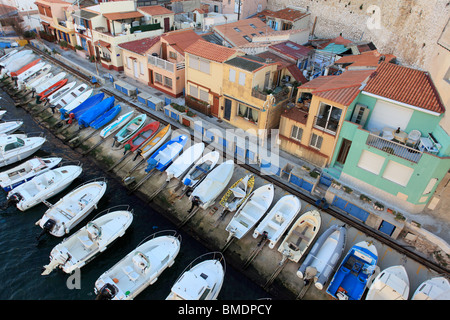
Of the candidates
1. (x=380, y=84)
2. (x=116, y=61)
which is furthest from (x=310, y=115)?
(x=116, y=61)

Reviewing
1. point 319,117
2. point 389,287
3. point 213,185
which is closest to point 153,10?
point 319,117

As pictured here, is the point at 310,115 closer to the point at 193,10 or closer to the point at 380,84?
the point at 380,84

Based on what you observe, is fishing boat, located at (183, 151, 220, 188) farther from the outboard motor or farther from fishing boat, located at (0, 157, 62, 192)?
fishing boat, located at (0, 157, 62, 192)

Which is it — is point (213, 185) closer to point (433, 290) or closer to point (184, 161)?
point (184, 161)

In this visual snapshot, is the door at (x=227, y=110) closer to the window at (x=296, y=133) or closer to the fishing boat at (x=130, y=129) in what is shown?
the window at (x=296, y=133)
